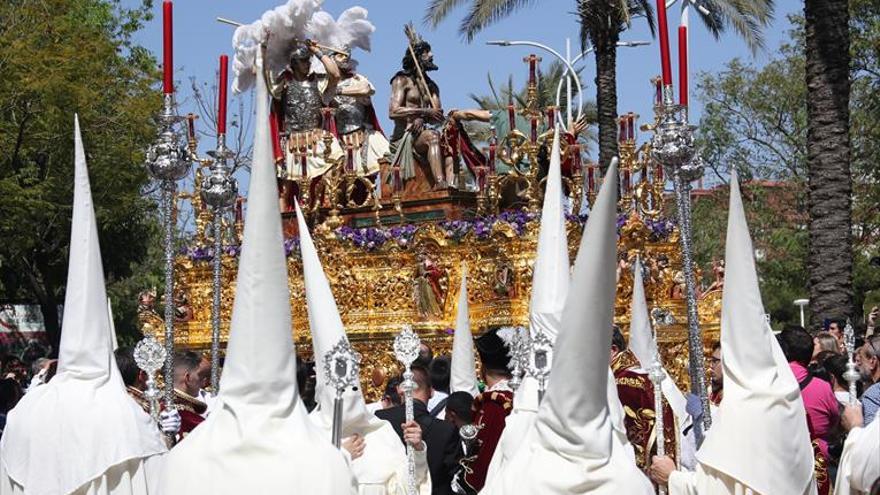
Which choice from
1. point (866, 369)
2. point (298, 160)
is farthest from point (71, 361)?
point (298, 160)

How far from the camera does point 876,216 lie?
3397 centimetres

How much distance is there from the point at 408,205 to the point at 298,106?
10.1 ft

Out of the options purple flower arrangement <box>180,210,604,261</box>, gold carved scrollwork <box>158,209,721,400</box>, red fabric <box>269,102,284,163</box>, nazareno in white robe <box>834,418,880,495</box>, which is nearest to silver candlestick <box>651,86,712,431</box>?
nazareno in white robe <box>834,418,880,495</box>

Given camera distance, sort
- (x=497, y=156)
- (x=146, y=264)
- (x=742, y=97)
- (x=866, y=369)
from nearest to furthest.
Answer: (x=866, y=369), (x=497, y=156), (x=742, y=97), (x=146, y=264)

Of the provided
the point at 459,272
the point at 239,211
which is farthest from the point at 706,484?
the point at 239,211

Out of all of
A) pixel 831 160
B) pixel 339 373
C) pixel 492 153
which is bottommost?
pixel 339 373

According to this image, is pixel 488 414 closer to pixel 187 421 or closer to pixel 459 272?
pixel 187 421

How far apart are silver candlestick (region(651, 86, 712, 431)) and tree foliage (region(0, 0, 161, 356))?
18884 mm

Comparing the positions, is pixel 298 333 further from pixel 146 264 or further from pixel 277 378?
pixel 146 264

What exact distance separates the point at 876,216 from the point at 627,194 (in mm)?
18304

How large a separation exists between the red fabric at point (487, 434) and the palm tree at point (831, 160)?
790 cm

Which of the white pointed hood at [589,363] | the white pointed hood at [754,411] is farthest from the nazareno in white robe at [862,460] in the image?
the white pointed hood at [589,363]

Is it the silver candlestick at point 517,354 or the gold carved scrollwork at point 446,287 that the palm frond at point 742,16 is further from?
the silver candlestick at point 517,354

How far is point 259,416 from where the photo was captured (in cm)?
585
